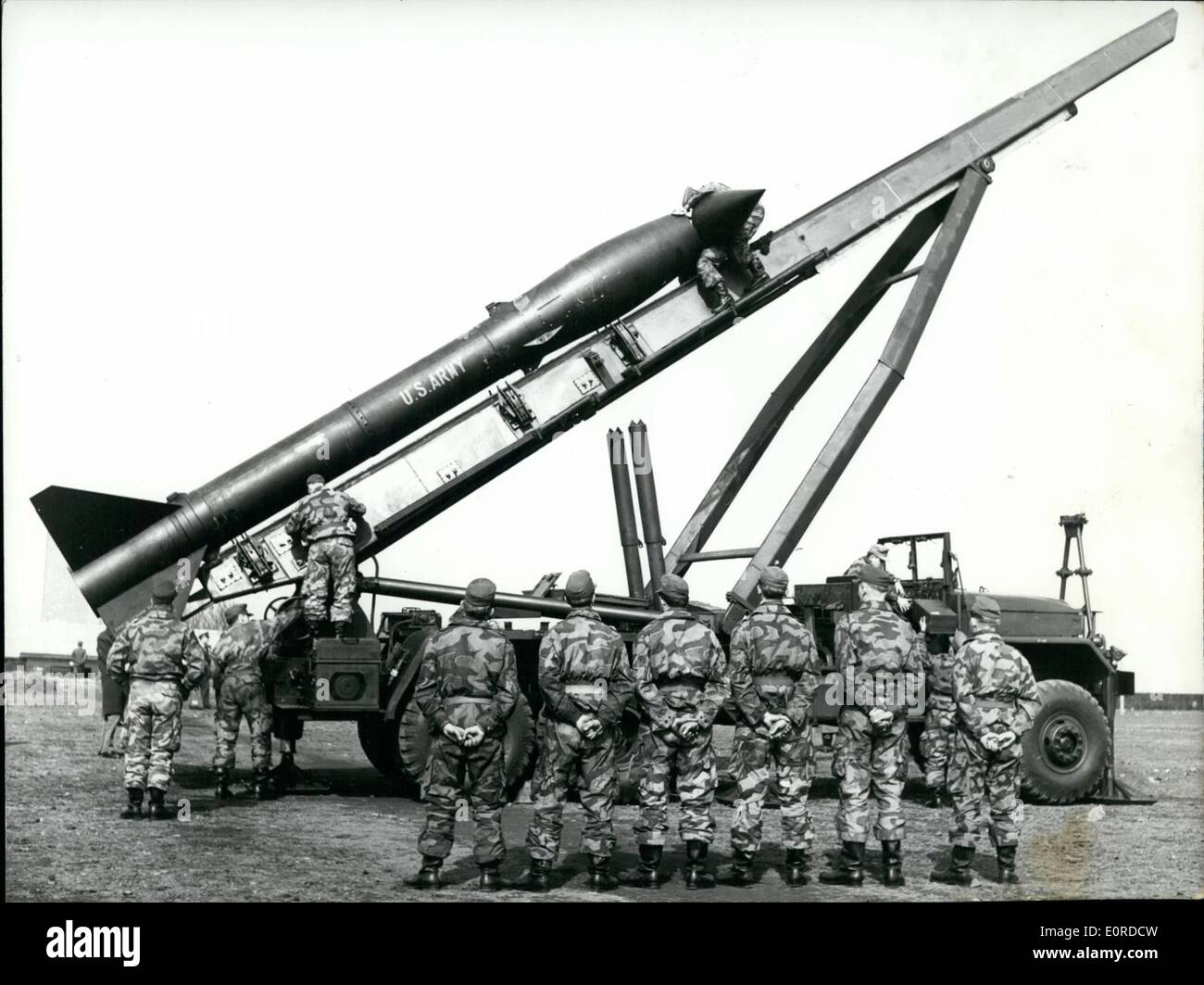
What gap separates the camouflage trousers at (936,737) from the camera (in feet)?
28.7

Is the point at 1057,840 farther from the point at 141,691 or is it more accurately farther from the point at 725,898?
the point at 141,691

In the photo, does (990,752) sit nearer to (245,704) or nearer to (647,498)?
(647,498)

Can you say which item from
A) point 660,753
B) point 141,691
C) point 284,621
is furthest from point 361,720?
point 660,753

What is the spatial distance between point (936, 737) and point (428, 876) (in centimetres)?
414

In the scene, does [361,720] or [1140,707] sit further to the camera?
[1140,707]

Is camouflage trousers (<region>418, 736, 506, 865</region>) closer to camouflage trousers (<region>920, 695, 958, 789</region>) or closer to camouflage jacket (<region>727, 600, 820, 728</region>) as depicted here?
camouflage jacket (<region>727, 600, 820, 728</region>)

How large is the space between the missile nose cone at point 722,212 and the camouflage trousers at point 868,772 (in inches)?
173

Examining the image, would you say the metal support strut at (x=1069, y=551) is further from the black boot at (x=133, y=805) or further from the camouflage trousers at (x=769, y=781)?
the black boot at (x=133, y=805)

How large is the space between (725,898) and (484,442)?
4.37 metres

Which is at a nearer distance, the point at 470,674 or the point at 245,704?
the point at 470,674

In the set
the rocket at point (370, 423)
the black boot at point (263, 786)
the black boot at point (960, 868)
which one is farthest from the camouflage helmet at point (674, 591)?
the black boot at point (263, 786)

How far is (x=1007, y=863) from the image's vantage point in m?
6.74

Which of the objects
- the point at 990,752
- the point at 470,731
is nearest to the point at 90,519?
the point at 470,731

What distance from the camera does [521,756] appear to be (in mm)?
8836
